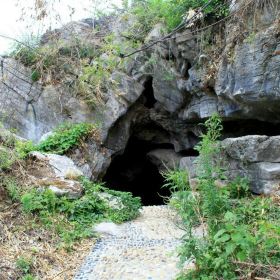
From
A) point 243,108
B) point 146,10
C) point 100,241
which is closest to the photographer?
point 100,241

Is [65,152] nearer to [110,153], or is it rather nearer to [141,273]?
[110,153]

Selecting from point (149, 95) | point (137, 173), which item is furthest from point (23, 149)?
point (137, 173)

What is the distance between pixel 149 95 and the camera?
12.0 meters

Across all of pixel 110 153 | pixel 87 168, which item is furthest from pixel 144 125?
pixel 87 168

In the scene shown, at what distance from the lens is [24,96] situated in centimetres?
1072

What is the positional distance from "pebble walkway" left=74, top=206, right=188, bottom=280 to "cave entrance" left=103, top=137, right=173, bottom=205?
7.17 meters

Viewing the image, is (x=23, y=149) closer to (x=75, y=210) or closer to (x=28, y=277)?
(x=75, y=210)

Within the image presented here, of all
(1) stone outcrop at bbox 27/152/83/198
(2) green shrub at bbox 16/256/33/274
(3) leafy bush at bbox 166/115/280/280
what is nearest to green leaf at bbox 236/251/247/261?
(3) leafy bush at bbox 166/115/280/280

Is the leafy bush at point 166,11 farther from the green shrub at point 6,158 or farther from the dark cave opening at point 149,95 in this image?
the green shrub at point 6,158

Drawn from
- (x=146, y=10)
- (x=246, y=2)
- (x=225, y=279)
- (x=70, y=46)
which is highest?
(x=146, y=10)

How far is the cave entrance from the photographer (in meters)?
13.8

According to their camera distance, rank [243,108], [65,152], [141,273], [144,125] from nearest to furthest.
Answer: [141,273]
[243,108]
[65,152]
[144,125]

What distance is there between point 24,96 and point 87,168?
9.58ft

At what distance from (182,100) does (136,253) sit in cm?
598
